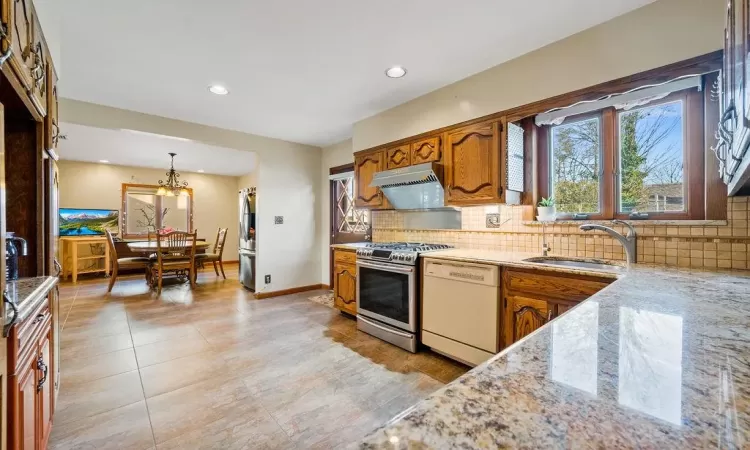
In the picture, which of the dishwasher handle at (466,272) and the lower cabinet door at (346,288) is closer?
the dishwasher handle at (466,272)

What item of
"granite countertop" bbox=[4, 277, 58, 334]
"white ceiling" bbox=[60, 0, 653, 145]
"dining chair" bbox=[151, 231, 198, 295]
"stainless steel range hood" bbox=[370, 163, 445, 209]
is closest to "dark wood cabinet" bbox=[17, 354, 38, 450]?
"granite countertop" bbox=[4, 277, 58, 334]

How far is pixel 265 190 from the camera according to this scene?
Answer: 452 centimetres

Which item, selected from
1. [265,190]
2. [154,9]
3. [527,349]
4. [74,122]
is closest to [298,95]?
[154,9]

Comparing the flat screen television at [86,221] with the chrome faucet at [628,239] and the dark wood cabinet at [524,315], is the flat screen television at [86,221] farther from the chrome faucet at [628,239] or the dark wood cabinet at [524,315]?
the chrome faucet at [628,239]

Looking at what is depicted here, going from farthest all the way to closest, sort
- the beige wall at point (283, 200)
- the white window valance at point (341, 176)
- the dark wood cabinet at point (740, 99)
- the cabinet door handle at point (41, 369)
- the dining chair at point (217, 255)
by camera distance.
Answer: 1. the dining chair at point (217, 255)
2. the white window valance at point (341, 176)
3. the beige wall at point (283, 200)
4. the cabinet door handle at point (41, 369)
5. the dark wood cabinet at point (740, 99)

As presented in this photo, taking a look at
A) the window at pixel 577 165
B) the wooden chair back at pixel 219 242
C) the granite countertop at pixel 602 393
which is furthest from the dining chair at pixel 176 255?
the granite countertop at pixel 602 393

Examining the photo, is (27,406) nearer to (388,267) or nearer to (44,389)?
(44,389)

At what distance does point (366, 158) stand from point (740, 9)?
9.78 feet

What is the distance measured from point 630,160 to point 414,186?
1.68 metres

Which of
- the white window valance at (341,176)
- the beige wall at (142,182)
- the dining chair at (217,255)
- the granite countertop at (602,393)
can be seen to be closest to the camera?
the granite countertop at (602,393)

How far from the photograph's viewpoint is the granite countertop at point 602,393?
1.22ft

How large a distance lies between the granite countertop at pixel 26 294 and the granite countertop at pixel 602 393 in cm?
124

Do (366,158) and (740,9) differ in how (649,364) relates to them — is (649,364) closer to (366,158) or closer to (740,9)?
(740,9)

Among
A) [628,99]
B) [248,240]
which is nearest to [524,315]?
[628,99]
